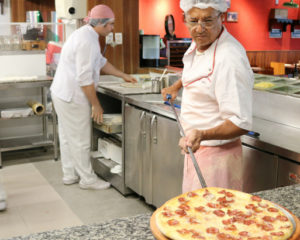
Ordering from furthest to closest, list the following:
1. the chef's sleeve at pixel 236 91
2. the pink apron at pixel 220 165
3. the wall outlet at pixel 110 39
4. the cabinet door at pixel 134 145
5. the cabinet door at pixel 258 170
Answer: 1. the wall outlet at pixel 110 39
2. the cabinet door at pixel 134 145
3. the cabinet door at pixel 258 170
4. the pink apron at pixel 220 165
5. the chef's sleeve at pixel 236 91

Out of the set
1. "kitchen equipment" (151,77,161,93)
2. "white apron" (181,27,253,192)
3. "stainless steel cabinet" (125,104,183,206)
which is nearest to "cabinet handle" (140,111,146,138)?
"stainless steel cabinet" (125,104,183,206)

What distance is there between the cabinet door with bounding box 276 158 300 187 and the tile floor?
1.52 metres

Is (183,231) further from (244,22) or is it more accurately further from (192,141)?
(244,22)

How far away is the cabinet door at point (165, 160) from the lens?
10.4 ft

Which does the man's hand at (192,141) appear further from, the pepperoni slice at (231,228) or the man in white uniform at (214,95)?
the pepperoni slice at (231,228)

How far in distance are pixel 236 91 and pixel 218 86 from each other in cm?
9

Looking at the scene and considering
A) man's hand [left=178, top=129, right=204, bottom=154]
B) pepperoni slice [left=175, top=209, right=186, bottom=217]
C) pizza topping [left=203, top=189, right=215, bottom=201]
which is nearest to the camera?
pepperoni slice [left=175, top=209, right=186, bottom=217]

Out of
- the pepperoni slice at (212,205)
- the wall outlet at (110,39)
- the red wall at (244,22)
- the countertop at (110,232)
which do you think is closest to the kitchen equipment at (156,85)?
the wall outlet at (110,39)

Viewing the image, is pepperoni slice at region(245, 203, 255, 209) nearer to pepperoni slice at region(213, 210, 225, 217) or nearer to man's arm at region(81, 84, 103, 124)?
pepperoni slice at region(213, 210, 225, 217)

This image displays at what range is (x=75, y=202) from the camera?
149 inches

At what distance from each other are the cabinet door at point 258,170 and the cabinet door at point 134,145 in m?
1.23

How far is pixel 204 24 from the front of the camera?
72.9 inches

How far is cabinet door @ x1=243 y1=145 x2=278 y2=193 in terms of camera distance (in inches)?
92.7

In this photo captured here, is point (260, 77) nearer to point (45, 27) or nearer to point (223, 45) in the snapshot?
point (223, 45)
